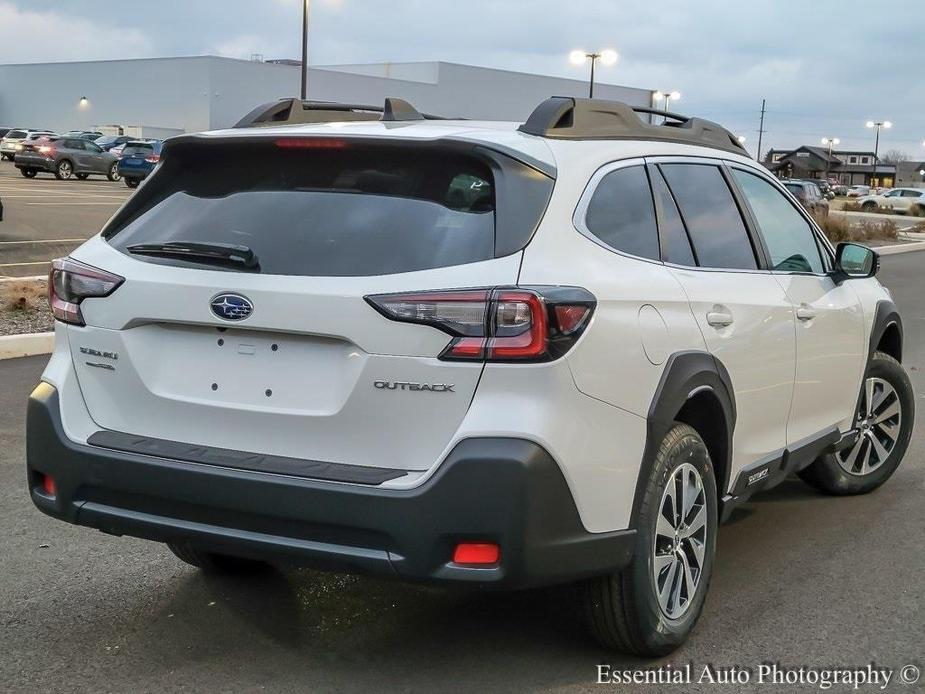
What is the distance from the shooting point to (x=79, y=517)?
12.2 ft

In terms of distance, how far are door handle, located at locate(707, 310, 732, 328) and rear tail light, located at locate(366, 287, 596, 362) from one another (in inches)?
43.1

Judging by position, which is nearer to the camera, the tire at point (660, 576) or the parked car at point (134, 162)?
the tire at point (660, 576)

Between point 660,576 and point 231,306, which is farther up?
point 231,306

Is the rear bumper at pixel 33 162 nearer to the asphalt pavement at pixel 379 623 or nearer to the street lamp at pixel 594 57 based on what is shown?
the street lamp at pixel 594 57

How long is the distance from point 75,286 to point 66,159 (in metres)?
41.8

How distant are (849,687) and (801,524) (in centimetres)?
189

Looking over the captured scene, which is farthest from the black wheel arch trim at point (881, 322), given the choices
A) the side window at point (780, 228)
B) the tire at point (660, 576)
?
the tire at point (660, 576)

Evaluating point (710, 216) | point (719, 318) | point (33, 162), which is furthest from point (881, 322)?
point (33, 162)

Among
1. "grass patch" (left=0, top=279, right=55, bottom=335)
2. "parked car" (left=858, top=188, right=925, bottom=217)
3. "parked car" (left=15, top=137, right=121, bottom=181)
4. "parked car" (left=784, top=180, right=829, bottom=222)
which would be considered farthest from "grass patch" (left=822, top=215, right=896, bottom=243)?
"parked car" (left=858, top=188, right=925, bottom=217)

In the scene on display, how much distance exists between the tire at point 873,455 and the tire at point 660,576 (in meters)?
2.23

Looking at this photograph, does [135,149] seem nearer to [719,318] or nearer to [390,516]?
[719,318]

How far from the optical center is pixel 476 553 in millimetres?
3291

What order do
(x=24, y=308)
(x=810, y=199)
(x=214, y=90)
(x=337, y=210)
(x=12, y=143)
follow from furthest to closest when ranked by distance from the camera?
(x=214, y=90) → (x=12, y=143) → (x=810, y=199) → (x=24, y=308) → (x=337, y=210)

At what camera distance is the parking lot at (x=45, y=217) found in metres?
16.9
